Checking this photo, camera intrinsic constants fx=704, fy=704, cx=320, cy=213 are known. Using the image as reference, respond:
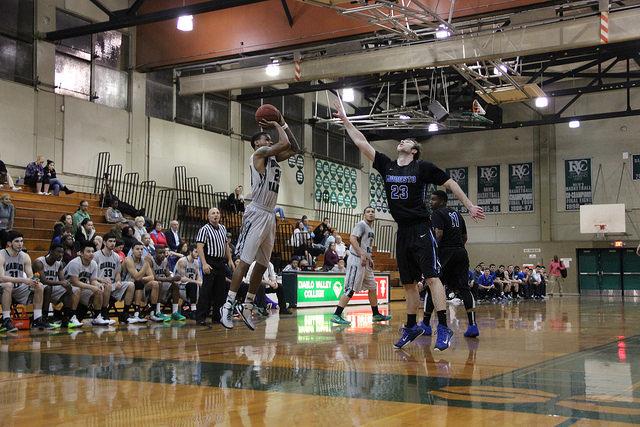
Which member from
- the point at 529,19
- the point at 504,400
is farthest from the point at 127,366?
the point at 529,19

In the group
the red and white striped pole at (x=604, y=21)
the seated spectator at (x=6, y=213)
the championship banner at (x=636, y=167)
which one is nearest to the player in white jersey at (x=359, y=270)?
the seated spectator at (x=6, y=213)

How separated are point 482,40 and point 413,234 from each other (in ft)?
35.5

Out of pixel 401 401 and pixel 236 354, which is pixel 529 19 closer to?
pixel 236 354

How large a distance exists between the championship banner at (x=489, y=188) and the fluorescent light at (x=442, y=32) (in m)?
18.7

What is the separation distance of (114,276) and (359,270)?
3.65 meters

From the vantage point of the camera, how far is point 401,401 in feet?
11.0

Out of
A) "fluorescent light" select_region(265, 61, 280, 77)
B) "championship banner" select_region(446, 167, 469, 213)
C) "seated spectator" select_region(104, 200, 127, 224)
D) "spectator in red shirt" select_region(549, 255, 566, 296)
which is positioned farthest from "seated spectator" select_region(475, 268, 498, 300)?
"seated spectator" select_region(104, 200, 127, 224)

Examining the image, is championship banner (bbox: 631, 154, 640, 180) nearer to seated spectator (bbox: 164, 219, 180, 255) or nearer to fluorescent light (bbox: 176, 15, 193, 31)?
fluorescent light (bbox: 176, 15, 193, 31)

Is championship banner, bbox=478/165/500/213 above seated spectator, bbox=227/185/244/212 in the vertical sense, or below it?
above

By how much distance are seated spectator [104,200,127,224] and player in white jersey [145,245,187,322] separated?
5.33 metres

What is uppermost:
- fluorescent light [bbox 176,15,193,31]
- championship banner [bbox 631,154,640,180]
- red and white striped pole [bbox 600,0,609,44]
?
fluorescent light [bbox 176,15,193,31]

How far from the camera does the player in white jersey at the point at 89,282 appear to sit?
977 cm

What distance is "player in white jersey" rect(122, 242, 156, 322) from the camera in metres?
10.8

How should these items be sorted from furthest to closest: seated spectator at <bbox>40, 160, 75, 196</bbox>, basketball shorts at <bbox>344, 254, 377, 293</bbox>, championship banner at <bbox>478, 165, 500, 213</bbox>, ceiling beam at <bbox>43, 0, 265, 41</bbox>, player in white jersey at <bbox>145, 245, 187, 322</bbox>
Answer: championship banner at <bbox>478, 165, 500, 213</bbox>, seated spectator at <bbox>40, 160, 75, 196</bbox>, ceiling beam at <bbox>43, 0, 265, 41</bbox>, player in white jersey at <bbox>145, 245, 187, 322</bbox>, basketball shorts at <bbox>344, 254, 377, 293</bbox>
